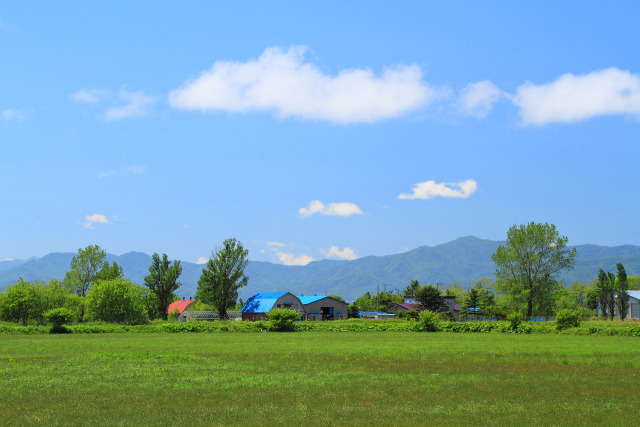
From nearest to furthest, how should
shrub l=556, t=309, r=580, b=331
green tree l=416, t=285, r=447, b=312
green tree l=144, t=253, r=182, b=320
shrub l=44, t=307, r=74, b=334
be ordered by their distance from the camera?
shrub l=556, t=309, r=580, b=331 → shrub l=44, t=307, r=74, b=334 → green tree l=144, t=253, r=182, b=320 → green tree l=416, t=285, r=447, b=312

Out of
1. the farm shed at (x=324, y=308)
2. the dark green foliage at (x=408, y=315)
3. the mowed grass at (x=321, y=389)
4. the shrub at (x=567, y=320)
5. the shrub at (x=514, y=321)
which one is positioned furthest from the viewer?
the farm shed at (x=324, y=308)

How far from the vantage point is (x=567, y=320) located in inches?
3095

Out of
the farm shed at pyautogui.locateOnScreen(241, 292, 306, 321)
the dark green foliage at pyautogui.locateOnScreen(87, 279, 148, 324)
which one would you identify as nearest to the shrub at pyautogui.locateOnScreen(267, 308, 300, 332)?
the dark green foliage at pyautogui.locateOnScreen(87, 279, 148, 324)

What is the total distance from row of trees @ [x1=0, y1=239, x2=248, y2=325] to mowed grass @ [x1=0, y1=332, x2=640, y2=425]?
59127mm

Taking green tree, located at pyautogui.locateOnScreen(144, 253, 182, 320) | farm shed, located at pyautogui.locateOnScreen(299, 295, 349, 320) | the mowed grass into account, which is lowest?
farm shed, located at pyautogui.locateOnScreen(299, 295, 349, 320)

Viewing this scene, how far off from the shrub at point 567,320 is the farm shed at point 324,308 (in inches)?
2797

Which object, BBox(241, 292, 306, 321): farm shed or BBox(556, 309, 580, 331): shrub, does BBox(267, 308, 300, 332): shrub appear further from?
BBox(241, 292, 306, 321): farm shed

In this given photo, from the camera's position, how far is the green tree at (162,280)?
133 m

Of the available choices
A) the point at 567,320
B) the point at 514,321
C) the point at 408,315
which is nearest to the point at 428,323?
the point at 514,321

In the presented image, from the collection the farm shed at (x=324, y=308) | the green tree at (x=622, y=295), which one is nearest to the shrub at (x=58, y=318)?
the farm shed at (x=324, y=308)

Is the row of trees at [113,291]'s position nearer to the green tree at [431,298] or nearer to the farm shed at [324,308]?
the farm shed at [324,308]

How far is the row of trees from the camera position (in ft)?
313

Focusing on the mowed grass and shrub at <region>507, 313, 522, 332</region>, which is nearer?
the mowed grass

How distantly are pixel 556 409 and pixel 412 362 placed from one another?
16.8 metres
